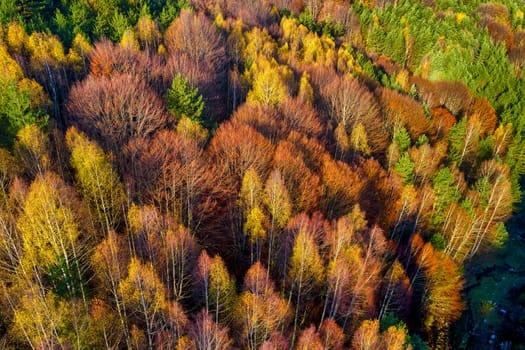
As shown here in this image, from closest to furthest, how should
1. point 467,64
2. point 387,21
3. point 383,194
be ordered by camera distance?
1. point 383,194
2. point 467,64
3. point 387,21

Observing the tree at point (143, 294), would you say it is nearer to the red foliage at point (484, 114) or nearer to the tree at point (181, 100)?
the tree at point (181, 100)

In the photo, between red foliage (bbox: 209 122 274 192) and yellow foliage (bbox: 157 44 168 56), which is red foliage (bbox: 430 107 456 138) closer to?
red foliage (bbox: 209 122 274 192)

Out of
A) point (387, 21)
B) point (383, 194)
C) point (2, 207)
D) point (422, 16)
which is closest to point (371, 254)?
point (383, 194)

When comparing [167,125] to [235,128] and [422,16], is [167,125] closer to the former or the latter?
[235,128]

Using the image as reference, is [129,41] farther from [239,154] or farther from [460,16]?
[460,16]

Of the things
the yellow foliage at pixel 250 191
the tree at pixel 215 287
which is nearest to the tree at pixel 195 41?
the yellow foliage at pixel 250 191

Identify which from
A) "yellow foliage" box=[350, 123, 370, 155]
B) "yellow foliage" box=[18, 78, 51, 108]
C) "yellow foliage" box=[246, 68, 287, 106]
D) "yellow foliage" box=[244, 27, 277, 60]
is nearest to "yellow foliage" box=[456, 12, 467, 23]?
"yellow foliage" box=[244, 27, 277, 60]
